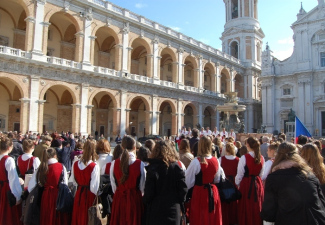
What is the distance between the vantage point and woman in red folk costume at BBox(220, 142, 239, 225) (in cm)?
582

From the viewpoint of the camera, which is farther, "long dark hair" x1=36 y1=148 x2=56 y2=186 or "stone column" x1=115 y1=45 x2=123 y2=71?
"stone column" x1=115 y1=45 x2=123 y2=71

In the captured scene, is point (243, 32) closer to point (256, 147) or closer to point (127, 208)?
point (256, 147)

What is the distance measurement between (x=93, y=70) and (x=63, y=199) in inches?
824

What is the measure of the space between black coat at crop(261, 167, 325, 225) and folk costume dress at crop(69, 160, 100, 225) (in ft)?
9.37

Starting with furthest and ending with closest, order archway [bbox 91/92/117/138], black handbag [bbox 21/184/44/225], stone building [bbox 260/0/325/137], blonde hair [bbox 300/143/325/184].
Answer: stone building [bbox 260/0/325/137] → archway [bbox 91/92/117/138] → black handbag [bbox 21/184/44/225] → blonde hair [bbox 300/143/325/184]

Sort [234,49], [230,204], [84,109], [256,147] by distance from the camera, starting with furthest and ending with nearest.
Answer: [234,49] → [84,109] → [230,204] → [256,147]

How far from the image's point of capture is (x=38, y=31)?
69.6 feet

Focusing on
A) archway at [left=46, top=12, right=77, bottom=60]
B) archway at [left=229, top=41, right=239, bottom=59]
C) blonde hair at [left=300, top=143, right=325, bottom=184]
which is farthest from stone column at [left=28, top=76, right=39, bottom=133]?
archway at [left=229, top=41, right=239, bottom=59]

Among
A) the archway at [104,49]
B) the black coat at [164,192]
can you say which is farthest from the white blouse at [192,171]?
the archway at [104,49]

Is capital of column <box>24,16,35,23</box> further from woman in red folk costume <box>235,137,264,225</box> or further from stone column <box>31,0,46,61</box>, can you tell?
woman in red folk costume <box>235,137,264,225</box>

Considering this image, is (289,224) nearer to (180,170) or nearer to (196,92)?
(180,170)

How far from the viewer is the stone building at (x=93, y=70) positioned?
823 inches

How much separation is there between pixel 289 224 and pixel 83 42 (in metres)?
23.6

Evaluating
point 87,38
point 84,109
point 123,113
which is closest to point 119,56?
point 87,38
